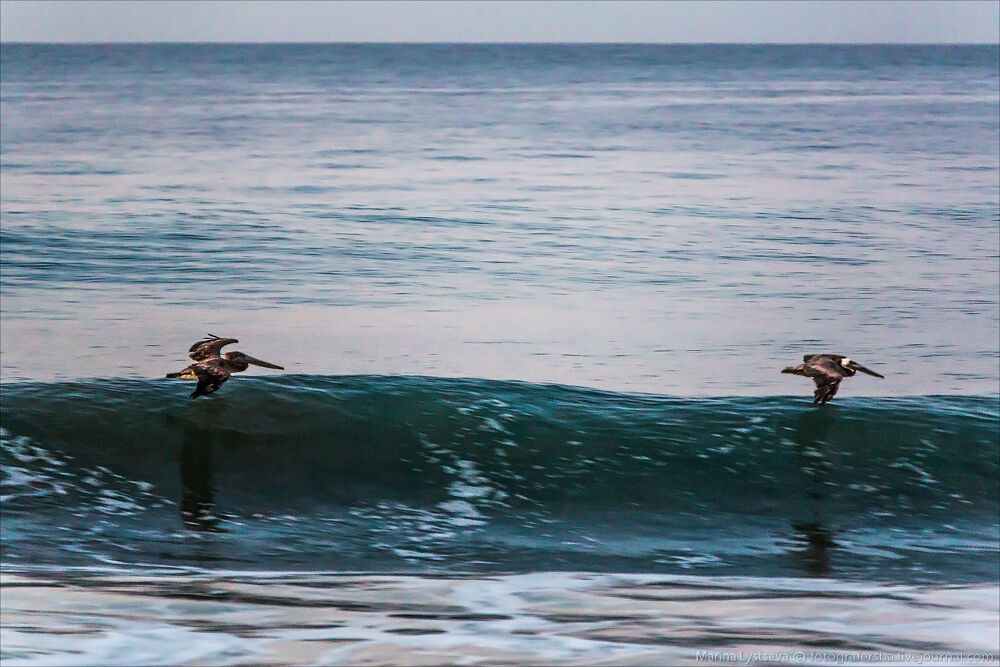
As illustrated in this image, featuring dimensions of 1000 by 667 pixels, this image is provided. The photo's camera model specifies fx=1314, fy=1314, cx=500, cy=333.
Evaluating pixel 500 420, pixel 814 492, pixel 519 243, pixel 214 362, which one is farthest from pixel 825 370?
pixel 519 243

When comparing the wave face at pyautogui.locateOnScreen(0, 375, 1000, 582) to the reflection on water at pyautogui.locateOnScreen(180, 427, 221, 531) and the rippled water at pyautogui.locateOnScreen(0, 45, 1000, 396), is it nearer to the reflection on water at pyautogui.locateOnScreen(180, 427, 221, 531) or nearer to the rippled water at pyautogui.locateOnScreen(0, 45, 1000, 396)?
the reflection on water at pyautogui.locateOnScreen(180, 427, 221, 531)

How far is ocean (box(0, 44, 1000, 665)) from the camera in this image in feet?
20.4

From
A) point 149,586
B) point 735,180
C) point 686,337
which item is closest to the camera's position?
point 149,586

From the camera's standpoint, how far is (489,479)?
9.36m

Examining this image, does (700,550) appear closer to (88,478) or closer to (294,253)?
(88,478)

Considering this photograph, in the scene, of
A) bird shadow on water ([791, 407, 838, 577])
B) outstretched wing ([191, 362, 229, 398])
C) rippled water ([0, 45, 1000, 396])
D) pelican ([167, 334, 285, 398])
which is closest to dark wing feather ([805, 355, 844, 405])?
bird shadow on water ([791, 407, 838, 577])

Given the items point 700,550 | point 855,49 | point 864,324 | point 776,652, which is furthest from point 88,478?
point 855,49

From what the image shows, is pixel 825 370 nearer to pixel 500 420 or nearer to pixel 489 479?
pixel 500 420

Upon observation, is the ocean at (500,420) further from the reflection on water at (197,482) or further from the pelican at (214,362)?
the pelican at (214,362)

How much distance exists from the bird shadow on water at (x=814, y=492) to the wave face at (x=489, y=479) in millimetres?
20

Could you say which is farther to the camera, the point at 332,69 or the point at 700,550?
the point at 332,69

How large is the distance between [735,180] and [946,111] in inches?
937

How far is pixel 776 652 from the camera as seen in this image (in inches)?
226

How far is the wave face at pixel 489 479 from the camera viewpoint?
7656mm
